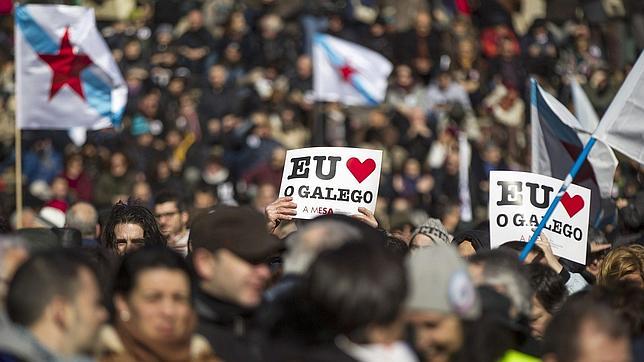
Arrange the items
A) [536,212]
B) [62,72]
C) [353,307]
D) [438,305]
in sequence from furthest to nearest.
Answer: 1. [62,72]
2. [536,212]
3. [438,305]
4. [353,307]

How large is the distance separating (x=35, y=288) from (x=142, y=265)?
0.70m

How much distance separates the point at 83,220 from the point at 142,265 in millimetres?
6630

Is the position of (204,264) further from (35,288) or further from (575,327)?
(575,327)

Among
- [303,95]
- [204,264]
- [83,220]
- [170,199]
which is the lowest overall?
[303,95]

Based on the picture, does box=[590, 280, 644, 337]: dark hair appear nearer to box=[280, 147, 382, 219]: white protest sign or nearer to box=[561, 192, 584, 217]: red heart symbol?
box=[280, 147, 382, 219]: white protest sign

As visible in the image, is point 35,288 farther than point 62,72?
No

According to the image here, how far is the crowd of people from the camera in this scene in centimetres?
606

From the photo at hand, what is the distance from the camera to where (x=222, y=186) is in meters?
21.0

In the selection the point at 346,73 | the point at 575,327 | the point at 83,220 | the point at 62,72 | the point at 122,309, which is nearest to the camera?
the point at 575,327

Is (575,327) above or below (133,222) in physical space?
above

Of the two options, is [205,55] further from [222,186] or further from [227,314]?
[227,314]

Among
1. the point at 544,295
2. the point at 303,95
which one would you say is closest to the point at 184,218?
the point at 544,295

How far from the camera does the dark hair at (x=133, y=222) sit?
34.0 feet

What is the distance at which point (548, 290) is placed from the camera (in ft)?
27.7
